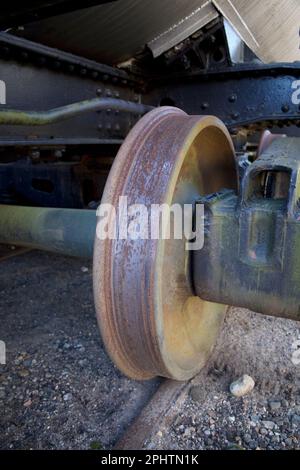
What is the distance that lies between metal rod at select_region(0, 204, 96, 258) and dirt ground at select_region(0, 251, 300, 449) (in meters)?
0.52

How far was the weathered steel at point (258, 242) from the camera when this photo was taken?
1.11 meters

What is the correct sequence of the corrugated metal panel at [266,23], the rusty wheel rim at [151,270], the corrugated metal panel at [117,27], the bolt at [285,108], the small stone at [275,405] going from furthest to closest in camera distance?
the bolt at [285,108] → the corrugated metal panel at [266,23] → the corrugated metal panel at [117,27] → the small stone at [275,405] → the rusty wheel rim at [151,270]

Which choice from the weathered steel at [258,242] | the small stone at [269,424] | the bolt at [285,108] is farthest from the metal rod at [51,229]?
the bolt at [285,108]

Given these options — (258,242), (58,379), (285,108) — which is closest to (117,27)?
(285,108)

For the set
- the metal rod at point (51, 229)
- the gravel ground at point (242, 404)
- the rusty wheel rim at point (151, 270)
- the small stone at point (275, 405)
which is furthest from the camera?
the metal rod at point (51, 229)

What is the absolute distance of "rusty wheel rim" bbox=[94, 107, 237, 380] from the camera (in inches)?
43.5

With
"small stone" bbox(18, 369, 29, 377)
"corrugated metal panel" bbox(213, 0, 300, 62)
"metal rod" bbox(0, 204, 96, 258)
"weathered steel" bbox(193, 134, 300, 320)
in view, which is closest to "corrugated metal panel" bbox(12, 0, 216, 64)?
"corrugated metal panel" bbox(213, 0, 300, 62)

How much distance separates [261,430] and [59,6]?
1506mm

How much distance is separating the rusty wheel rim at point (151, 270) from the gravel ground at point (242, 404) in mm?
175

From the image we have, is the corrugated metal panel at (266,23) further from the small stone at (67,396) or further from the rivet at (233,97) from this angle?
the small stone at (67,396)

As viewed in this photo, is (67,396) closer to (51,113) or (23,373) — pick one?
(23,373)

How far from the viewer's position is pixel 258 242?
116cm

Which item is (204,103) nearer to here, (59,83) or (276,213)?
(59,83)
